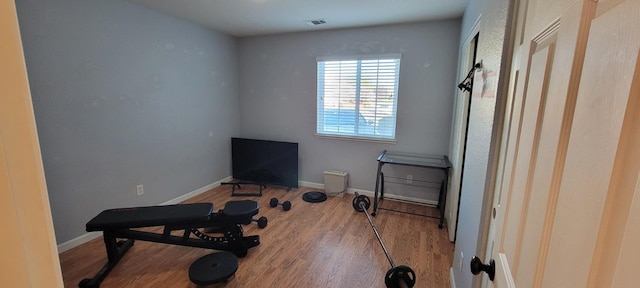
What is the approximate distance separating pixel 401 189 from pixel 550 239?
3300mm

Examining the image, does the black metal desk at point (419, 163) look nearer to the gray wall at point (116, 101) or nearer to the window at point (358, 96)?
the window at point (358, 96)

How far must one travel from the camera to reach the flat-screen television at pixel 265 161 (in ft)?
13.4

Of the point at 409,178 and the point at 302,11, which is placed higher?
the point at 302,11

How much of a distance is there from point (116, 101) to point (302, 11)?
2174 mm

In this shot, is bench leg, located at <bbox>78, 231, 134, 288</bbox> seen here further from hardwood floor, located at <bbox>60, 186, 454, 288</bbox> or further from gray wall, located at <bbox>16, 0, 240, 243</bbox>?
gray wall, located at <bbox>16, 0, 240, 243</bbox>

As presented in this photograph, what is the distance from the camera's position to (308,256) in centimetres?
243

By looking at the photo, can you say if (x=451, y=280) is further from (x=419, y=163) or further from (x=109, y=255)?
(x=109, y=255)

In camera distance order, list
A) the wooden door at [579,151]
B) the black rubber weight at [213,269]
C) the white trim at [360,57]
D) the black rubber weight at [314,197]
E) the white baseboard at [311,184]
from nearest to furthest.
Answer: the wooden door at [579,151] < the black rubber weight at [213,269] < the white trim at [360,57] < the black rubber weight at [314,197] < the white baseboard at [311,184]

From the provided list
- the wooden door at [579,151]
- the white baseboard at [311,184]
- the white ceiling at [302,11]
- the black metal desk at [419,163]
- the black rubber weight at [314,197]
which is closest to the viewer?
the wooden door at [579,151]

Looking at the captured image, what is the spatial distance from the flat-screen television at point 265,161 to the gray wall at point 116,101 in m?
0.46

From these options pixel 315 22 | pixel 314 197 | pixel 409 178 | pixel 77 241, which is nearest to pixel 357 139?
pixel 409 178

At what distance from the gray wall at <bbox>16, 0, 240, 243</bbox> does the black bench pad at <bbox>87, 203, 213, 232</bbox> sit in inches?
22.8

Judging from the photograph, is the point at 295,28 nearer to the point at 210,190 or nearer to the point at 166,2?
the point at 166,2

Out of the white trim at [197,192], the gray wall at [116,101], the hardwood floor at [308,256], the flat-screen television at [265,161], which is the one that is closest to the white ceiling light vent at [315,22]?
the gray wall at [116,101]
